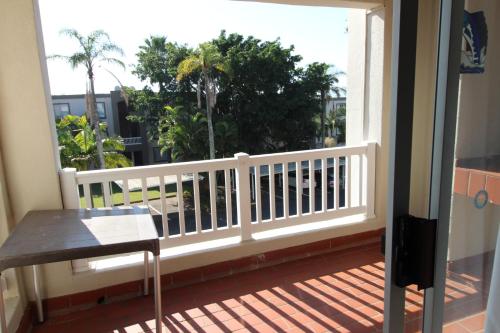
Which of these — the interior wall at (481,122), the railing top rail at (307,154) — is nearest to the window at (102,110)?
the railing top rail at (307,154)

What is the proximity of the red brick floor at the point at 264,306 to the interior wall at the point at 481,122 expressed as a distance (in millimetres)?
1763

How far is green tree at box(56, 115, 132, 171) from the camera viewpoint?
59.9 feet

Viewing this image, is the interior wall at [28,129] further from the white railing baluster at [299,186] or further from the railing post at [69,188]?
the white railing baluster at [299,186]

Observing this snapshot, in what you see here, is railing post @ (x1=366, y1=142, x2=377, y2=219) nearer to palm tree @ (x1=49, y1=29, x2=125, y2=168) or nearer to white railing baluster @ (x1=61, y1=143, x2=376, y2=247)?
white railing baluster @ (x1=61, y1=143, x2=376, y2=247)

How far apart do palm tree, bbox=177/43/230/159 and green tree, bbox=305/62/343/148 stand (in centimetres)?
835

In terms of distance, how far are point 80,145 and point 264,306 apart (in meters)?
19.2

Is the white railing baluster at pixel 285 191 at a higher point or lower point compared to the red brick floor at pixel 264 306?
higher

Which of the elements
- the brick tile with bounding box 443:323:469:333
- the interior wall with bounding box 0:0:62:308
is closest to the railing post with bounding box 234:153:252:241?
the interior wall with bounding box 0:0:62:308

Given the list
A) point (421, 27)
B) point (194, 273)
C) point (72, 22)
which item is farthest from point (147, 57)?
point (421, 27)

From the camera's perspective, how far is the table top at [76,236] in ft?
5.17

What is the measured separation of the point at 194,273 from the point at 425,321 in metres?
2.41

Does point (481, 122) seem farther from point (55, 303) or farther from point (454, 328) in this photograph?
point (55, 303)

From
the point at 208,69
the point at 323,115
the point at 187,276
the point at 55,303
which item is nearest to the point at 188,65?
the point at 208,69

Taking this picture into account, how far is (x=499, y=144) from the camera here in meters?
0.62
